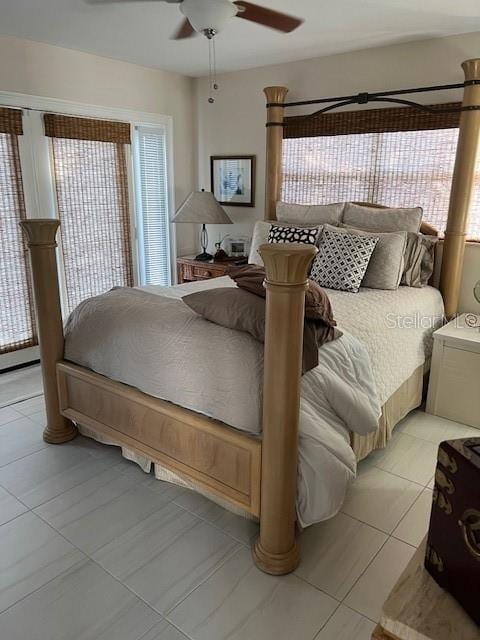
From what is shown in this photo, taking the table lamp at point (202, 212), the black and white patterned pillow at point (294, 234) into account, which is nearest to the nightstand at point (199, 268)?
the table lamp at point (202, 212)

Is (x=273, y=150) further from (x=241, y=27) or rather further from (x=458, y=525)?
(x=458, y=525)

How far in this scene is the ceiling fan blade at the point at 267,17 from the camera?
2.47 meters

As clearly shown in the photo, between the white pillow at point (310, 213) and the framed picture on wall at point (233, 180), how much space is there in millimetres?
634

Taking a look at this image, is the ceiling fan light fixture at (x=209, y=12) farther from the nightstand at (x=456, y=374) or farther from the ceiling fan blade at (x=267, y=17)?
the nightstand at (x=456, y=374)

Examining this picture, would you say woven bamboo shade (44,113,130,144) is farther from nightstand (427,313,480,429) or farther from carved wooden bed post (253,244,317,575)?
nightstand (427,313,480,429)

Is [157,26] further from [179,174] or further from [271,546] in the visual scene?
[271,546]

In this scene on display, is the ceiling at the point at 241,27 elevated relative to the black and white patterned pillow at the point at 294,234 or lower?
elevated

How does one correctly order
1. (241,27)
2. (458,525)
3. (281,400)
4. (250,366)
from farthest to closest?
(241,27) < (250,366) < (281,400) < (458,525)

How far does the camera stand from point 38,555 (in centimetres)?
193

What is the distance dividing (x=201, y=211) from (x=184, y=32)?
1.46 m

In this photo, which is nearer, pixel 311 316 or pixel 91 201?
pixel 311 316

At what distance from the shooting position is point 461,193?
3109 millimetres

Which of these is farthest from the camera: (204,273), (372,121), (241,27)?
(204,273)

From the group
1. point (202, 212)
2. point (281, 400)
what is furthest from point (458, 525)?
point (202, 212)
